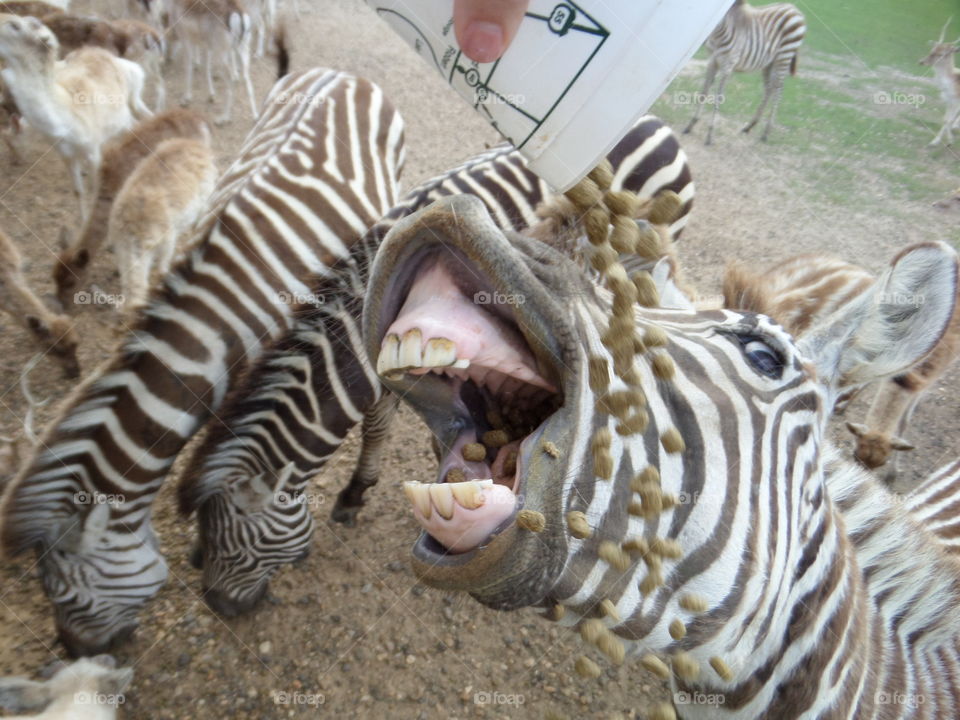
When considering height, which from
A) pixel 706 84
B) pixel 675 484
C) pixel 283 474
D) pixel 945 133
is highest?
pixel 945 133

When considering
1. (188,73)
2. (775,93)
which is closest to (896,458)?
(775,93)

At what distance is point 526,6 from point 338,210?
3.41 m

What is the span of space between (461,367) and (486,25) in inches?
27.9

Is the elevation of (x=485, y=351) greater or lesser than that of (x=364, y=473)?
greater

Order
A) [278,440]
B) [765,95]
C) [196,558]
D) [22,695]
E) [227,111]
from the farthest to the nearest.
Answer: [765,95] → [227,111] → [196,558] → [278,440] → [22,695]

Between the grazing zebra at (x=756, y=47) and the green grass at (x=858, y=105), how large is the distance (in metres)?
0.61

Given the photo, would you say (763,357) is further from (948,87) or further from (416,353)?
(948,87)

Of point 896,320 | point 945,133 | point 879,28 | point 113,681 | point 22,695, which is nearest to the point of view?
point 896,320

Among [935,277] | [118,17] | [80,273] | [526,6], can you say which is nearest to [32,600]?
[80,273]

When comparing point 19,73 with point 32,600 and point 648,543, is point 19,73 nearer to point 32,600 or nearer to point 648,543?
point 32,600

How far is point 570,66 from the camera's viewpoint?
1.35 metres

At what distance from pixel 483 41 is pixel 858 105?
49.0ft

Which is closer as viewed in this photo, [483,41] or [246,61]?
[483,41]

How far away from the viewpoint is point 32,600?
360 centimetres
